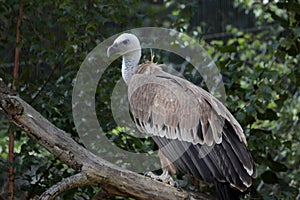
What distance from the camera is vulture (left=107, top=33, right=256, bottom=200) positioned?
374 cm

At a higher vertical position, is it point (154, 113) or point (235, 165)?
point (154, 113)

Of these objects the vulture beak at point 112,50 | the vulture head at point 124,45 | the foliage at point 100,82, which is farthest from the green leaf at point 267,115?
the vulture beak at point 112,50

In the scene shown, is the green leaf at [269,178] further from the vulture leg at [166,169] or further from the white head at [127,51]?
the white head at [127,51]

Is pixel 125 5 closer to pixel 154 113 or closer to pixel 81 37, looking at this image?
pixel 81 37

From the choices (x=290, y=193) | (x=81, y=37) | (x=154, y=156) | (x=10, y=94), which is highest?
(x=81, y=37)

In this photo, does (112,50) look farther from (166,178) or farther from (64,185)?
(64,185)

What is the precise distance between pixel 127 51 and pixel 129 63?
0.09m

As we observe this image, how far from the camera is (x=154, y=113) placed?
4.18 m

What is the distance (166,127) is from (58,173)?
44.8 inches

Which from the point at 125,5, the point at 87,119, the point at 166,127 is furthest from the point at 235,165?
the point at 125,5

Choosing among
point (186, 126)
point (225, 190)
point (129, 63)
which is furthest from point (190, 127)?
point (129, 63)

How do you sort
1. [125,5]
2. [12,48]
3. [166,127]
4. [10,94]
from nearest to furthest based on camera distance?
1. [10,94]
2. [166,127]
3. [125,5]
4. [12,48]

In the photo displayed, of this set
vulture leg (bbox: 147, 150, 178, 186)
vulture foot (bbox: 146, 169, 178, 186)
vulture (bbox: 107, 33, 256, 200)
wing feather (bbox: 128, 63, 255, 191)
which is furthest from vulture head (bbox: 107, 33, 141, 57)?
vulture foot (bbox: 146, 169, 178, 186)

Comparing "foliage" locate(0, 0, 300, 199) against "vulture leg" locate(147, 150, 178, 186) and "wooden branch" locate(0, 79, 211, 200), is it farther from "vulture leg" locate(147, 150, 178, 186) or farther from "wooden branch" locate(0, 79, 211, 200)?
"wooden branch" locate(0, 79, 211, 200)
